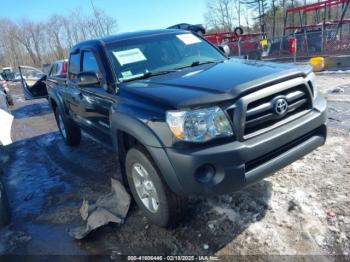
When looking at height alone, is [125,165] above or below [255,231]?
above

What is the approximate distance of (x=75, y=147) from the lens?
21.1ft

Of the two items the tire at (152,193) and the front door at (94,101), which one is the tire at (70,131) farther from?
the tire at (152,193)

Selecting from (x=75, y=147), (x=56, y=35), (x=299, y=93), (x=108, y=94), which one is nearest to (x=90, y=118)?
(x=108, y=94)

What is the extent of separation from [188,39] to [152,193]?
2.15m

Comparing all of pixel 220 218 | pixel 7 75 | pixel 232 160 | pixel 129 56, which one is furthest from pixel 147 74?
pixel 7 75

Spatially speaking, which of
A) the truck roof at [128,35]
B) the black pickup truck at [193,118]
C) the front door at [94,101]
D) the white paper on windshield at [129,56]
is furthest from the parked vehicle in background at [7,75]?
the black pickup truck at [193,118]

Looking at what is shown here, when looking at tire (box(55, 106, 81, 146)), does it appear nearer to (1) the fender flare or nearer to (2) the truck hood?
(1) the fender flare

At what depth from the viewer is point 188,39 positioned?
4.27 m

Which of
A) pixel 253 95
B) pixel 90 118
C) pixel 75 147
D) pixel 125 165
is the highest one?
pixel 253 95

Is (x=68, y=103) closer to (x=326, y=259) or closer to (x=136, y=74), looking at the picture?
(x=136, y=74)

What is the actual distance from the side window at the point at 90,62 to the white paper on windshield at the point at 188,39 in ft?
3.64

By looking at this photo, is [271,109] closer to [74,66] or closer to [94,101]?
[94,101]

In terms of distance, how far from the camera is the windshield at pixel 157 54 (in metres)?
3.63

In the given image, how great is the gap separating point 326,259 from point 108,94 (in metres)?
2.55
